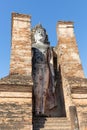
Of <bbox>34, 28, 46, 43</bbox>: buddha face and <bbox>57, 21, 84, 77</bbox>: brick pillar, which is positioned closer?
<bbox>57, 21, 84, 77</bbox>: brick pillar

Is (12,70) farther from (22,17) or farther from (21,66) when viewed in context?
(22,17)

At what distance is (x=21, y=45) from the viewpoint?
319 inches

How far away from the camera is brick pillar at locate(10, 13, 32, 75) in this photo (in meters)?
7.53

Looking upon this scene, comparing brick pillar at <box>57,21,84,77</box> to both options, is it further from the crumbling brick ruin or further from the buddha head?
the buddha head

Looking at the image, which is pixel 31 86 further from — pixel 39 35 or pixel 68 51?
pixel 39 35

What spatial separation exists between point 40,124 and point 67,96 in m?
1.34

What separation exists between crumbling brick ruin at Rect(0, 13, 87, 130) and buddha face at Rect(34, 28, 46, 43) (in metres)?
0.59

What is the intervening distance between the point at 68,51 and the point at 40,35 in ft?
4.37

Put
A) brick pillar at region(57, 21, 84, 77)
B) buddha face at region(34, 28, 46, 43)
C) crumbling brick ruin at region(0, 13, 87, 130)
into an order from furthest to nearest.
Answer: buddha face at region(34, 28, 46, 43), brick pillar at region(57, 21, 84, 77), crumbling brick ruin at region(0, 13, 87, 130)

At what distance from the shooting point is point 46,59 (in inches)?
342

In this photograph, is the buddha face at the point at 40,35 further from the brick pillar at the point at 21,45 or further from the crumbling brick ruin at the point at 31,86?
the brick pillar at the point at 21,45


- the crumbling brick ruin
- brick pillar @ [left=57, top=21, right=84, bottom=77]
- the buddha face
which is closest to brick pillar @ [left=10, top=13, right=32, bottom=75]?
the crumbling brick ruin

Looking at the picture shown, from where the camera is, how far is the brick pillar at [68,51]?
8.16 m

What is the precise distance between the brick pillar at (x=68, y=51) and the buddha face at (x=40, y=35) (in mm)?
595
